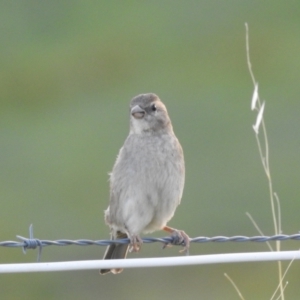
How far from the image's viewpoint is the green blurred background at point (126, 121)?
14.1 m

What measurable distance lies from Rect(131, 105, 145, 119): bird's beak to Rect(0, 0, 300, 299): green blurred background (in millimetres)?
4687

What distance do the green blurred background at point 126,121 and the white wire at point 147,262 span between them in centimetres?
648

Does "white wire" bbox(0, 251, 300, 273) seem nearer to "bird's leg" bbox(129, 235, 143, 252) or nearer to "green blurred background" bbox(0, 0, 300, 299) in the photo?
"bird's leg" bbox(129, 235, 143, 252)

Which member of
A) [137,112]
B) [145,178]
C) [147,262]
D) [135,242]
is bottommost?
[135,242]

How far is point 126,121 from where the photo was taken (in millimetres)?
18188

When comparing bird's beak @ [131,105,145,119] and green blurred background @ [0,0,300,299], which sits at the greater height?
bird's beak @ [131,105,145,119]

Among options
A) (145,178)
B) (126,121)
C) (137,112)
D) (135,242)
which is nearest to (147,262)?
(135,242)

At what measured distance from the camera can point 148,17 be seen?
79.8ft

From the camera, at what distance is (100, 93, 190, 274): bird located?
870 centimetres

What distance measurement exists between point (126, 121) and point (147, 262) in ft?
38.2

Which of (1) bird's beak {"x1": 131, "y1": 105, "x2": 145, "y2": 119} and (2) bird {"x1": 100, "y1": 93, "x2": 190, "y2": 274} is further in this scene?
(1) bird's beak {"x1": 131, "y1": 105, "x2": 145, "y2": 119}

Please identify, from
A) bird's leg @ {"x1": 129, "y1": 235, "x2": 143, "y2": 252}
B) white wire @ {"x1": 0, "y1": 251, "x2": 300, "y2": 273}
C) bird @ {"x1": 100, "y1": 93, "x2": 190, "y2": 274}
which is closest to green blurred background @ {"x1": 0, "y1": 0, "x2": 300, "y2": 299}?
bird @ {"x1": 100, "y1": 93, "x2": 190, "y2": 274}

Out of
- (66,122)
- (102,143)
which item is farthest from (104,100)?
(102,143)

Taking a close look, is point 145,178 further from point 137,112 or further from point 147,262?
point 147,262
